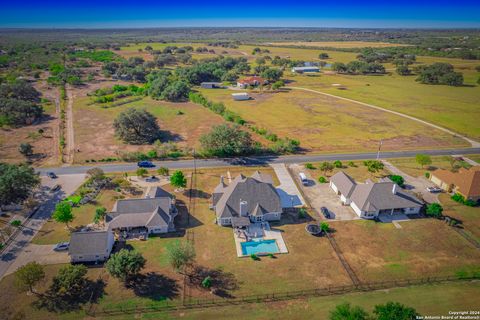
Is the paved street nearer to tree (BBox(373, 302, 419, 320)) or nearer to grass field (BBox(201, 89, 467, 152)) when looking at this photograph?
tree (BBox(373, 302, 419, 320))

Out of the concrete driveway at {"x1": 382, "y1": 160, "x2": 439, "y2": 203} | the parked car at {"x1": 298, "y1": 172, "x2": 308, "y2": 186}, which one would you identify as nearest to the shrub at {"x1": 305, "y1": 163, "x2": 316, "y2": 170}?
the parked car at {"x1": 298, "y1": 172, "x2": 308, "y2": 186}

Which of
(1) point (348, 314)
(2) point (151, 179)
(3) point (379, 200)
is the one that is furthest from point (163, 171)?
(1) point (348, 314)

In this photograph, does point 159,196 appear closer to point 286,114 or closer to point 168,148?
point 168,148

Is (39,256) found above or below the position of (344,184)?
below

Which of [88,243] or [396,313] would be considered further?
[88,243]

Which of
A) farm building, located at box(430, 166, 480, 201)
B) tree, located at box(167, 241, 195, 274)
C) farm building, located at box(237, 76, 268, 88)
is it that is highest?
farm building, located at box(237, 76, 268, 88)

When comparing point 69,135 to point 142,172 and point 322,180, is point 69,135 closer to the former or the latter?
point 142,172

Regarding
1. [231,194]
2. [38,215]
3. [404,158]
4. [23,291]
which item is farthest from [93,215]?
[404,158]
